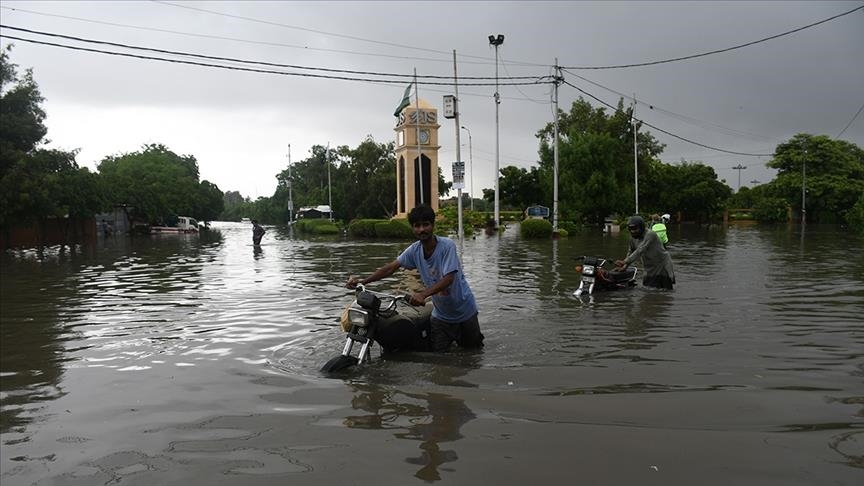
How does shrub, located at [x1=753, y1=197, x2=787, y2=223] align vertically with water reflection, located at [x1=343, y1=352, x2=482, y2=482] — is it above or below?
above

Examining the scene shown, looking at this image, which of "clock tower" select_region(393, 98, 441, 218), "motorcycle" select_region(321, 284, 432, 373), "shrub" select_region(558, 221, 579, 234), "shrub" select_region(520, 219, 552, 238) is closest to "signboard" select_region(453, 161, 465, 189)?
"shrub" select_region(520, 219, 552, 238)

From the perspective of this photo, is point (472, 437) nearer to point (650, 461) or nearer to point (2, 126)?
point (650, 461)

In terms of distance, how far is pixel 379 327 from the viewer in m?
6.25

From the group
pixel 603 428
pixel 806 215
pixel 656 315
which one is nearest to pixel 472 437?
pixel 603 428

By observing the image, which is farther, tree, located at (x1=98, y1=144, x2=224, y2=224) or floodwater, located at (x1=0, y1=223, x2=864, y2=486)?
tree, located at (x1=98, y1=144, x2=224, y2=224)

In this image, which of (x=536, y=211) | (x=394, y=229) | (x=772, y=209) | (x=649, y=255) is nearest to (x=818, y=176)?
(x=772, y=209)

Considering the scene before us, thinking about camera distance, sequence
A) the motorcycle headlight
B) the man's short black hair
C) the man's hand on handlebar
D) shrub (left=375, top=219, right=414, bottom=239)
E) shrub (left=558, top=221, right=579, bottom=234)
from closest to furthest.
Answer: the man's hand on handlebar
the man's short black hair
the motorcycle headlight
shrub (left=558, top=221, right=579, bottom=234)
shrub (left=375, top=219, right=414, bottom=239)

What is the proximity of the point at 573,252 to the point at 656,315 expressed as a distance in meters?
14.7

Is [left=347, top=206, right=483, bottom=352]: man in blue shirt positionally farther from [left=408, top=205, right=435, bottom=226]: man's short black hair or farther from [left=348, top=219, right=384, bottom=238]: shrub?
[left=348, top=219, right=384, bottom=238]: shrub

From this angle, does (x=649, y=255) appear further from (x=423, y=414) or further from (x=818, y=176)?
(x=818, y=176)

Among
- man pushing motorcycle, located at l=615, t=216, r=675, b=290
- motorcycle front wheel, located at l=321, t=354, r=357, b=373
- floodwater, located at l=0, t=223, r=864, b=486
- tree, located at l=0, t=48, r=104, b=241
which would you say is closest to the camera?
floodwater, located at l=0, t=223, r=864, b=486

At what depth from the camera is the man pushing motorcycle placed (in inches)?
422

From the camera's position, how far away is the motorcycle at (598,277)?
442 inches

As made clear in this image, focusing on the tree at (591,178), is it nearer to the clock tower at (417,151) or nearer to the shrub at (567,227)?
the shrub at (567,227)
